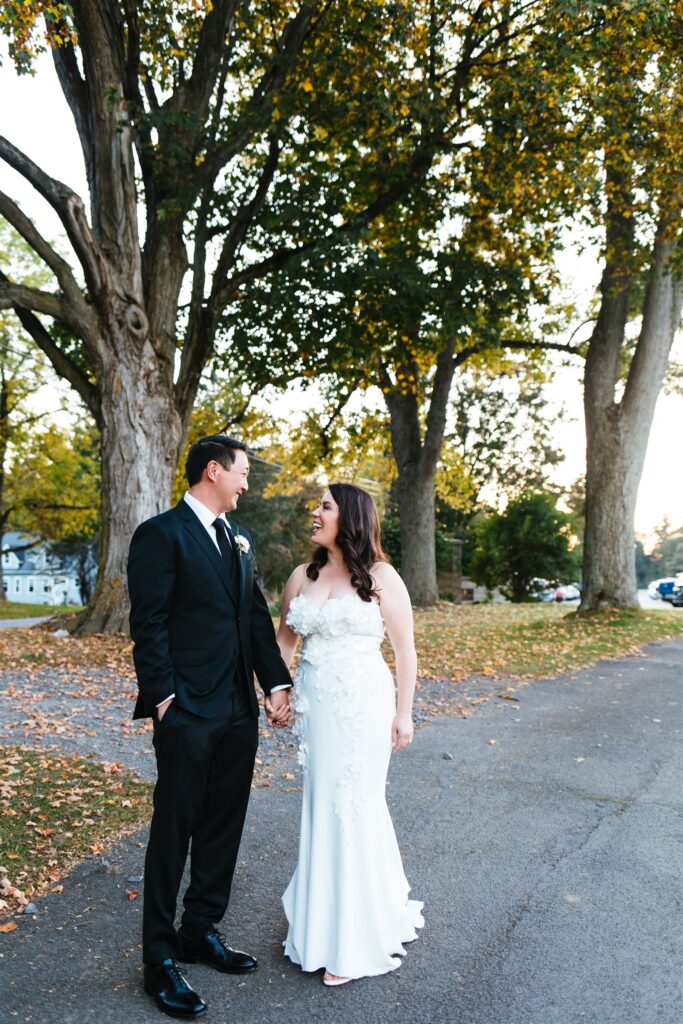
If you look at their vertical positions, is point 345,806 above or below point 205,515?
below

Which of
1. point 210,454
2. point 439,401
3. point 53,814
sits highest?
point 439,401

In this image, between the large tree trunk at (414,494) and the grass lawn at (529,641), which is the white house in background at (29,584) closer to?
the large tree trunk at (414,494)

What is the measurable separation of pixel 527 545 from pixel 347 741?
107 feet

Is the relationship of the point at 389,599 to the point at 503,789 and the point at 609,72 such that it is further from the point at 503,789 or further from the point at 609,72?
the point at 609,72

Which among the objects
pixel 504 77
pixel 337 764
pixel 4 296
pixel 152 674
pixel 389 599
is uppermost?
pixel 504 77

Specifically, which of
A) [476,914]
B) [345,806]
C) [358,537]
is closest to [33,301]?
[358,537]

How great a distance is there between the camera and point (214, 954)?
3830mm

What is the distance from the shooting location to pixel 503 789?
6.56m

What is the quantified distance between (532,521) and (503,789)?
96.1ft

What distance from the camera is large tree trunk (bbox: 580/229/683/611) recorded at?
18531 millimetres

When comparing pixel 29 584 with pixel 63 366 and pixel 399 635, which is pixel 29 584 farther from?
pixel 399 635

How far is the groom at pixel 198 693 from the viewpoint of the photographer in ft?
11.8

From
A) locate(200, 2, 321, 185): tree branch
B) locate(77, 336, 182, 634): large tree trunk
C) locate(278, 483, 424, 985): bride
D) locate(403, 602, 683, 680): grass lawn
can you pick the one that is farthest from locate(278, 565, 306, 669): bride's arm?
locate(200, 2, 321, 185): tree branch

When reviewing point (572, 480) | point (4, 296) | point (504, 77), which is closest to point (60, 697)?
point (4, 296)
